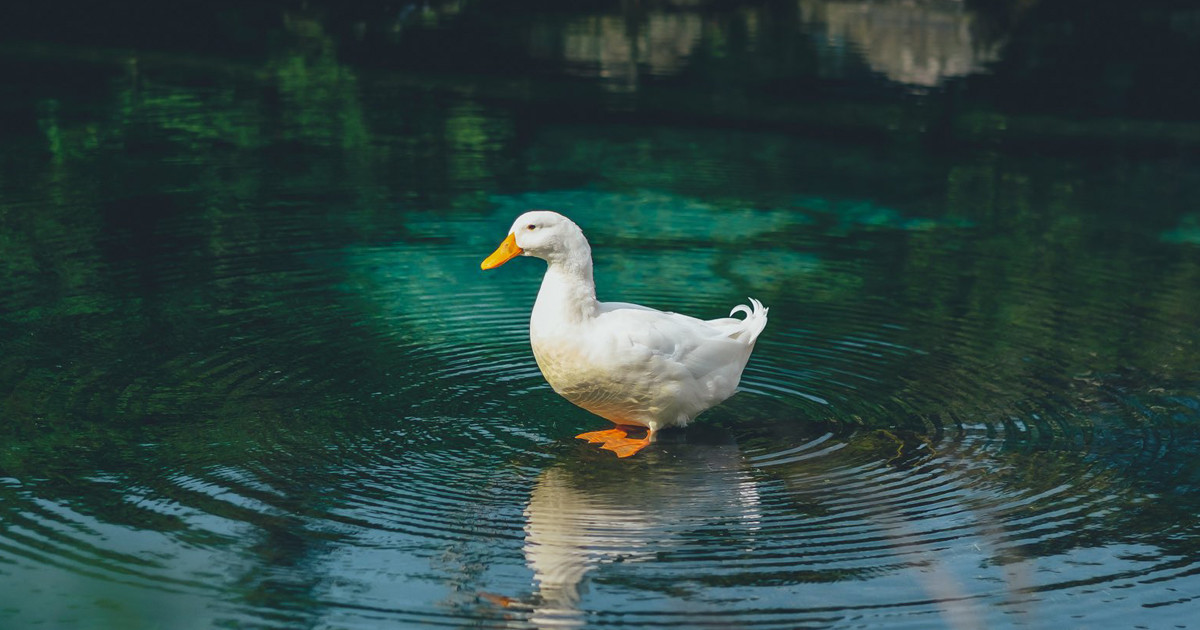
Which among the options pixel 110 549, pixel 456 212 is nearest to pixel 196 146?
pixel 456 212

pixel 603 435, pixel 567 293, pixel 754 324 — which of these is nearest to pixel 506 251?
pixel 567 293

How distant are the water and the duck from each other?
268 millimetres

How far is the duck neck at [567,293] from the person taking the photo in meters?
6.79

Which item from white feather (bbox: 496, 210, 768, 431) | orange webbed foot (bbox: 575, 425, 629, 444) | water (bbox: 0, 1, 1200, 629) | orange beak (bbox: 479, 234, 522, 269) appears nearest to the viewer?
water (bbox: 0, 1, 1200, 629)

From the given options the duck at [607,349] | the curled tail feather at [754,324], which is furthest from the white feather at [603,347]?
the curled tail feather at [754,324]

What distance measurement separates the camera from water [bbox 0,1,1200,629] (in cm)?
552

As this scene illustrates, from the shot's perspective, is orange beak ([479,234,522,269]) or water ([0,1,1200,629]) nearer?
water ([0,1,1200,629])

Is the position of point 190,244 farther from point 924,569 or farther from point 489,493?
point 924,569

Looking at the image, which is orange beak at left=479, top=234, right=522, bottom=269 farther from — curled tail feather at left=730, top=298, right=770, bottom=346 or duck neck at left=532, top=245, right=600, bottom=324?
curled tail feather at left=730, top=298, right=770, bottom=346

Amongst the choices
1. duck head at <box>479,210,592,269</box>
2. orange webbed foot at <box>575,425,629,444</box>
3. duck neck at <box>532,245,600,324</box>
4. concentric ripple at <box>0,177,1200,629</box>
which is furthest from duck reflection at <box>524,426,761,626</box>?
duck head at <box>479,210,592,269</box>

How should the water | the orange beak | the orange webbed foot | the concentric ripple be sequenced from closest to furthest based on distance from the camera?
the concentric ripple < the water < the orange beak < the orange webbed foot

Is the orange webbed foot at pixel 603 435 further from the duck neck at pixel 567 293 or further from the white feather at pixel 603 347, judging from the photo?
the duck neck at pixel 567 293

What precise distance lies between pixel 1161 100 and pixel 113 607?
18507 mm

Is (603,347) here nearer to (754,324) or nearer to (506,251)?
(506,251)
